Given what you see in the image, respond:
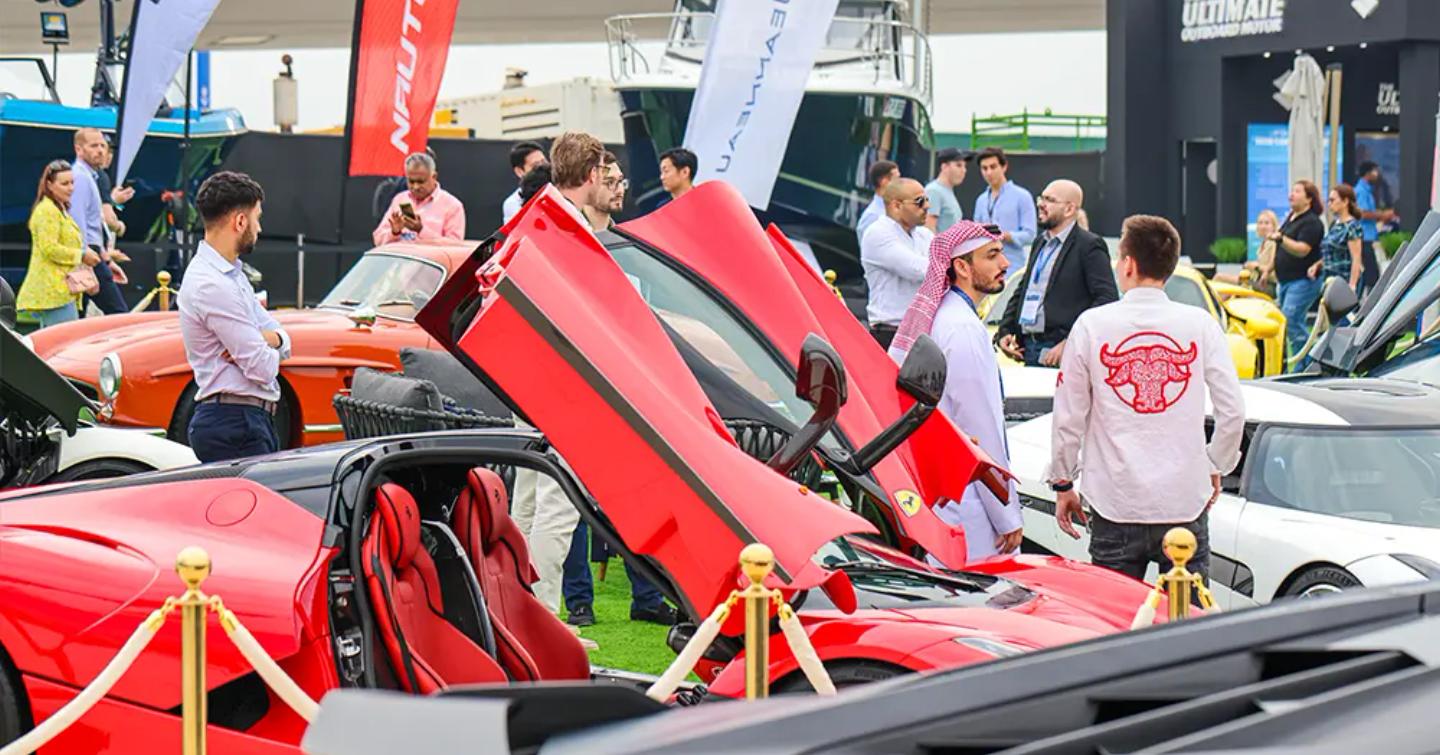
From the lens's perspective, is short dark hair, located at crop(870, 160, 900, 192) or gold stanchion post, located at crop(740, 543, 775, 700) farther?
short dark hair, located at crop(870, 160, 900, 192)

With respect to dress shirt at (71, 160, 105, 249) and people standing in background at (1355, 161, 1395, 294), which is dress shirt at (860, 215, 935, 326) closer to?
Answer: dress shirt at (71, 160, 105, 249)

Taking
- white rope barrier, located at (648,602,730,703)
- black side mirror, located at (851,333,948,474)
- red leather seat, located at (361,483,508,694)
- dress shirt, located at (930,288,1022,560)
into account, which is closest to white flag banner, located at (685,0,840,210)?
dress shirt, located at (930,288,1022,560)

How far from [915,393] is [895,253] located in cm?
533

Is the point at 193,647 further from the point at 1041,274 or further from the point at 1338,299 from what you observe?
the point at 1338,299

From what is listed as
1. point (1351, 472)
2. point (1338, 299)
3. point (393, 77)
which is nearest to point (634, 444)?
point (1351, 472)

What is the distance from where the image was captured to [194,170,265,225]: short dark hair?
7.36m

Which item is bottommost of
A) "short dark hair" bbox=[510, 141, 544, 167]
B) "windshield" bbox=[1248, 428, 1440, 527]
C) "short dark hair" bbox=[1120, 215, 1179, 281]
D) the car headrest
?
"windshield" bbox=[1248, 428, 1440, 527]

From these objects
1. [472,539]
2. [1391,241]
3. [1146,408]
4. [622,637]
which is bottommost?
[622,637]

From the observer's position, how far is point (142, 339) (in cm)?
1086

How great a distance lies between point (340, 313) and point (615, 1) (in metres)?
36.8

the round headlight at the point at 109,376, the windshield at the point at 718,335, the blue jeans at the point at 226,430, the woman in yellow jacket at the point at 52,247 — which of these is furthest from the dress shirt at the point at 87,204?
the windshield at the point at 718,335

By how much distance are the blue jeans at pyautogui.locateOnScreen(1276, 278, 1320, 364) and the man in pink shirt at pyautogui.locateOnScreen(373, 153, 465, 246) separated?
7.97 meters

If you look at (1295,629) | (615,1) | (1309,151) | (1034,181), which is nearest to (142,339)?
(1295,629)

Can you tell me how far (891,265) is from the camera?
35.4ft
